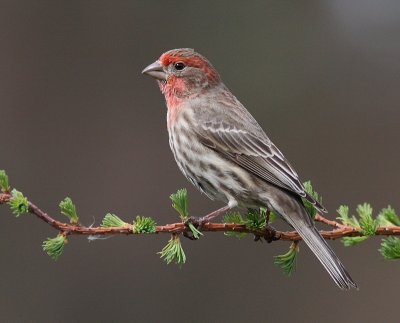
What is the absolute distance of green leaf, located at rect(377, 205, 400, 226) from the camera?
14.3 ft

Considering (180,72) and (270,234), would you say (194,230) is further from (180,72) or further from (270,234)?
(180,72)

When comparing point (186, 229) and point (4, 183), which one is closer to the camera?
point (4, 183)

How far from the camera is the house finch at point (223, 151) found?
207 inches

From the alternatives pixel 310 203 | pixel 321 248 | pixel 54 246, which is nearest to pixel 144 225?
pixel 54 246

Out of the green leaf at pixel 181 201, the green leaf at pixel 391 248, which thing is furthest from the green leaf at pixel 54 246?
the green leaf at pixel 391 248

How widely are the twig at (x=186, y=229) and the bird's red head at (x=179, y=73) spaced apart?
1.64 meters

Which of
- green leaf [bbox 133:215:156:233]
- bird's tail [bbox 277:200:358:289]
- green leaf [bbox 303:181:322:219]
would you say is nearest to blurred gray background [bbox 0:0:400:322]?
green leaf [bbox 303:181:322:219]

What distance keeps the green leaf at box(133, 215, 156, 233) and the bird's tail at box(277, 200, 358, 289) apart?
103 centimetres

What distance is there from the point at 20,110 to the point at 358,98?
4184mm

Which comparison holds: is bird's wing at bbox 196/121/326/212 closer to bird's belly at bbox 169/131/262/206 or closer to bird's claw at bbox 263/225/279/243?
bird's belly at bbox 169/131/262/206

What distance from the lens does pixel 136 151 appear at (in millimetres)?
9547

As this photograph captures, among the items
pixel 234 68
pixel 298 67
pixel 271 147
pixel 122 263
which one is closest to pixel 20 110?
pixel 122 263

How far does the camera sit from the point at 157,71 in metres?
6.27

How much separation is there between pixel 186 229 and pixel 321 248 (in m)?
0.85
